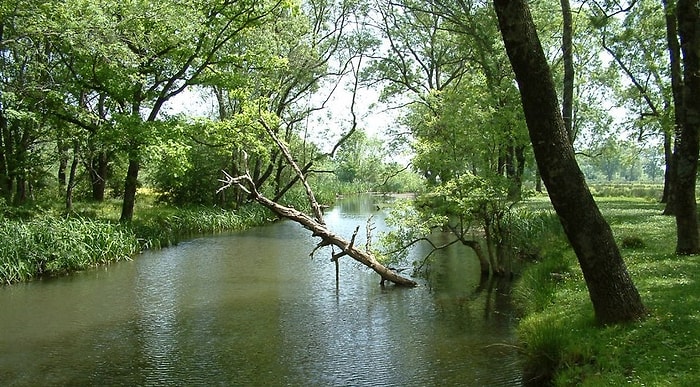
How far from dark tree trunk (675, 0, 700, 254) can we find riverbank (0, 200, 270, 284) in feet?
46.7

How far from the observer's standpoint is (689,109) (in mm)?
8273

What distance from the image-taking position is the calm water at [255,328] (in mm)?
7230

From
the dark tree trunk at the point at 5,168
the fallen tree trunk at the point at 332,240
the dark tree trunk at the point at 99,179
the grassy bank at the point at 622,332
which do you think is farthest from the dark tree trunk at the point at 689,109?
the dark tree trunk at the point at 99,179

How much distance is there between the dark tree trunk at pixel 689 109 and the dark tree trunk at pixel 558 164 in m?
3.73

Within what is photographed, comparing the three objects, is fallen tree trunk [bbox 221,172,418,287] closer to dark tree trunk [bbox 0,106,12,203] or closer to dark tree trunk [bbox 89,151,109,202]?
dark tree trunk [bbox 0,106,12,203]

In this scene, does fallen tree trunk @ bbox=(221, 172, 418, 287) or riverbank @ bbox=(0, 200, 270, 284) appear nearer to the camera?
fallen tree trunk @ bbox=(221, 172, 418, 287)

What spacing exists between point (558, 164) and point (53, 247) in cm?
1337

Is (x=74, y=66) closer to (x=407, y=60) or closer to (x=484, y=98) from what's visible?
(x=484, y=98)

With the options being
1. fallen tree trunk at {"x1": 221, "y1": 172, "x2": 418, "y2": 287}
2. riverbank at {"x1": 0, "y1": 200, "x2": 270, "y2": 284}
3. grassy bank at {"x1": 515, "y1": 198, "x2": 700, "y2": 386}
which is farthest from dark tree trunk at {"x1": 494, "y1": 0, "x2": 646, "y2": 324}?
riverbank at {"x1": 0, "y1": 200, "x2": 270, "y2": 284}

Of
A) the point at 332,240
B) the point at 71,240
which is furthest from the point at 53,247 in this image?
the point at 332,240

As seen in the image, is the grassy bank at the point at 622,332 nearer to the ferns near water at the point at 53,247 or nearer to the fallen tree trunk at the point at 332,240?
the fallen tree trunk at the point at 332,240

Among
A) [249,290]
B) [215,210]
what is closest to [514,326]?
[249,290]

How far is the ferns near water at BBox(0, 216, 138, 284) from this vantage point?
42.7 feet

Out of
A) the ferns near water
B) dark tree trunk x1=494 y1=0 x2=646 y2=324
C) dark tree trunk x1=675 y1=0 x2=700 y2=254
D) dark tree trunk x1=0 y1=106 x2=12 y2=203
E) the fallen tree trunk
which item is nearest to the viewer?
dark tree trunk x1=494 y1=0 x2=646 y2=324
